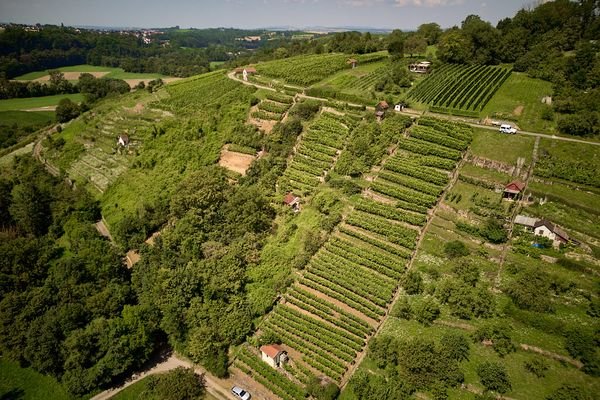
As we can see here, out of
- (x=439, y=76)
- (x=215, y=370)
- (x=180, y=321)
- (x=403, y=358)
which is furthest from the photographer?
(x=439, y=76)

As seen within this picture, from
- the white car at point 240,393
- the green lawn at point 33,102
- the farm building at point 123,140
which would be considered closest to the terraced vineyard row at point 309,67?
the farm building at point 123,140

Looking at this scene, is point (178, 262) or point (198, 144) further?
point (198, 144)

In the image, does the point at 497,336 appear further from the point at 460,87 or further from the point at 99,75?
the point at 99,75

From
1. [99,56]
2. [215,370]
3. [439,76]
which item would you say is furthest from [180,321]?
[99,56]

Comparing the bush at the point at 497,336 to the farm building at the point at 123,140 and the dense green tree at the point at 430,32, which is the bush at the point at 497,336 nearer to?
the farm building at the point at 123,140

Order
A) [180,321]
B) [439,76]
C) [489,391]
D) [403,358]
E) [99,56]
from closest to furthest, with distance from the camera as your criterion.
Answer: [489,391] < [403,358] < [180,321] < [439,76] < [99,56]

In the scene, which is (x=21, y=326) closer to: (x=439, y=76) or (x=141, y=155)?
(x=141, y=155)

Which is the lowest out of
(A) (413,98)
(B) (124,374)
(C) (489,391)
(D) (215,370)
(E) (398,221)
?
(B) (124,374)

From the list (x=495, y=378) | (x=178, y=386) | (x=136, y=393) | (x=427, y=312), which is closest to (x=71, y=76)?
(x=136, y=393)
